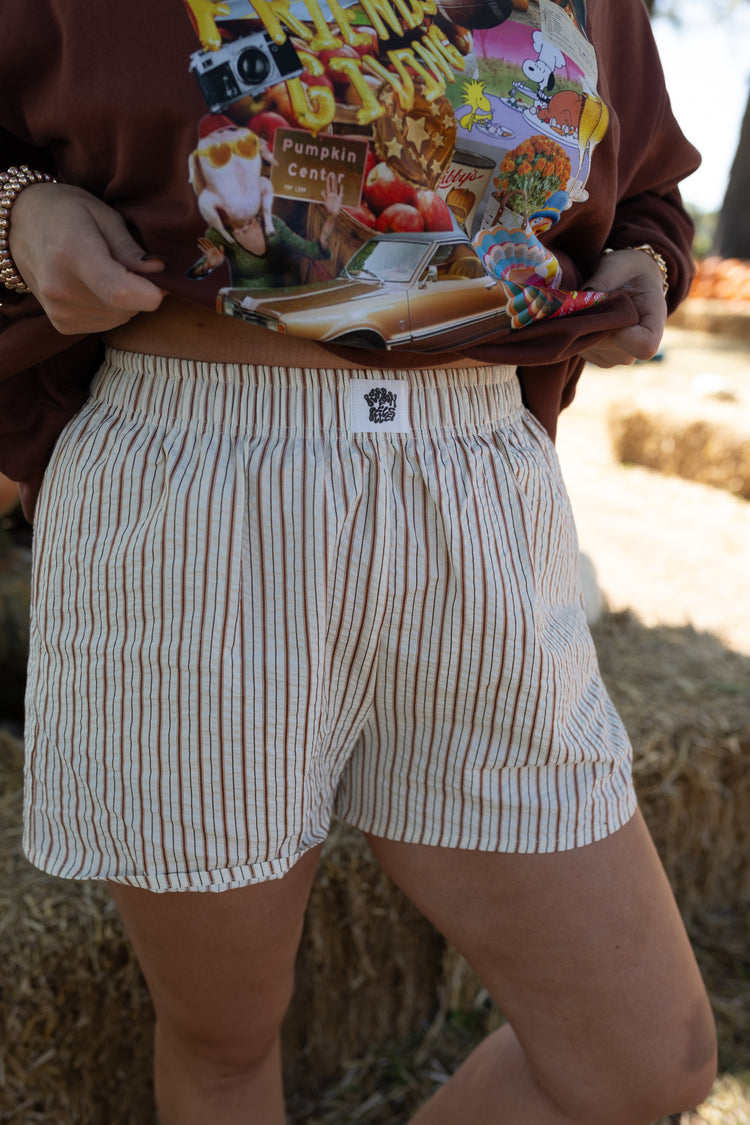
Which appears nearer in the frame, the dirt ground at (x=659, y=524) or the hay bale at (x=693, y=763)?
the hay bale at (x=693, y=763)

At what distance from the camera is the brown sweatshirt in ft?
2.52

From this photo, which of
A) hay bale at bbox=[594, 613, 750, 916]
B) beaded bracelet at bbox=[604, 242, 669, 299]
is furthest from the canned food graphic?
hay bale at bbox=[594, 613, 750, 916]

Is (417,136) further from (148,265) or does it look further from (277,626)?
(277,626)

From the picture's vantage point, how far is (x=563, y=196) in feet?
2.88

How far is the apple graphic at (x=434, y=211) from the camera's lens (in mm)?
810

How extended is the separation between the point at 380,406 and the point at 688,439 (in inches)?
173

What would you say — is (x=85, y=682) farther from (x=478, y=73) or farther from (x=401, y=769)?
(x=478, y=73)

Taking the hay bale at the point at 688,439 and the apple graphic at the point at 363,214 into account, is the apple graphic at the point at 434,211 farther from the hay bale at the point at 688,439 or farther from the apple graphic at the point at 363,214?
the hay bale at the point at 688,439

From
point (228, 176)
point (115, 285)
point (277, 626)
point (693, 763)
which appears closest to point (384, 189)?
point (228, 176)

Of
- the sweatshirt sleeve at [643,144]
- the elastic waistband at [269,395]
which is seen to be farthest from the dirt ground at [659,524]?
the elastic waistband at [269,395]

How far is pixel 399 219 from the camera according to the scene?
2.65ft

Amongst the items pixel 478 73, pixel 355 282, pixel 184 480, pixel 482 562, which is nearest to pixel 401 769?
pixel 482 562

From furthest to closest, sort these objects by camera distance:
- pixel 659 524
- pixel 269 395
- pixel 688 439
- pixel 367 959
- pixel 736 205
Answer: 1. pixel 736 205
2. pixel 688 439
3. pixel 659 524
4. pixel 367 959
5. pixel 269 395

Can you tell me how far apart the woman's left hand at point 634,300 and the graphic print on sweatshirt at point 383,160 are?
0.38ft
